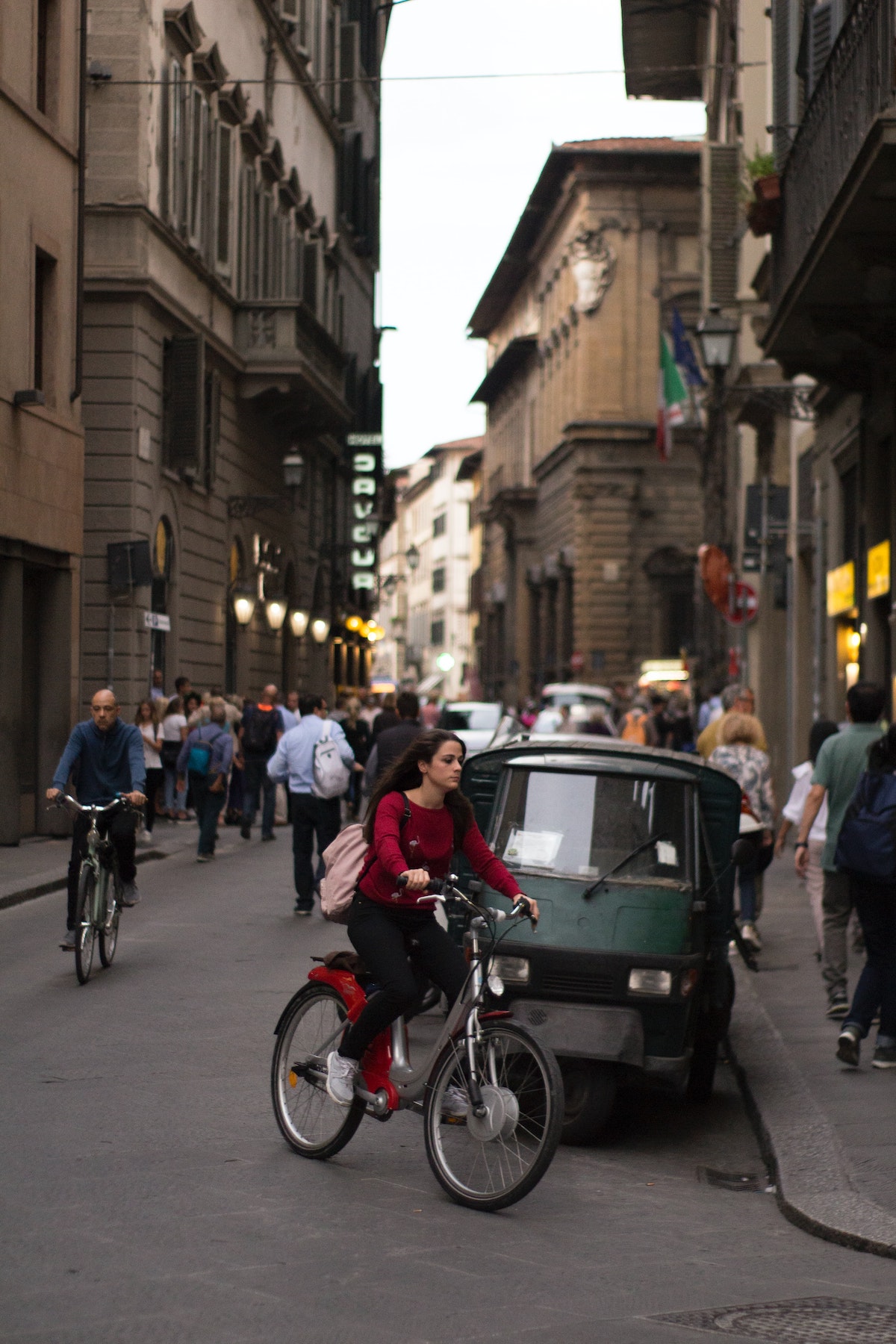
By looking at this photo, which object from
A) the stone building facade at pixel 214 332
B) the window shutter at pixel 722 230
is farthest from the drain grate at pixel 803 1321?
the window shutter at pixel 722 230

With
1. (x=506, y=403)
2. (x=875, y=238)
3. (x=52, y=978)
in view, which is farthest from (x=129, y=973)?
(x=506, y=403)

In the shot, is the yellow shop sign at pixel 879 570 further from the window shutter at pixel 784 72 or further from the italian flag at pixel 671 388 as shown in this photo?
the italian flag at pixel 671 388

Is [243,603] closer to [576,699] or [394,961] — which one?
[576,699]

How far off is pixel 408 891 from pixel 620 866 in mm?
2013

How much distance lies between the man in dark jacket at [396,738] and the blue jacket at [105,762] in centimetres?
431

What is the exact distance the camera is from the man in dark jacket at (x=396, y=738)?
56.9 feet

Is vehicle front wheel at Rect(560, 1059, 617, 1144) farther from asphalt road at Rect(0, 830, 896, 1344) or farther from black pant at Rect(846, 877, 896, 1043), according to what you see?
black pant at Rect(846, 877, 896, 1043)

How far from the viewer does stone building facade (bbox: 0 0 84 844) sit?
67.8 ft

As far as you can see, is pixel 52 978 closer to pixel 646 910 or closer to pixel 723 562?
pixel 646 910

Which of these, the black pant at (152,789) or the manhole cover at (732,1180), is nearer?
the manhole cover at (732,1180)

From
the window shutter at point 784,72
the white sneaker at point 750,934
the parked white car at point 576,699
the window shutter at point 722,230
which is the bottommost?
the white sneaker at point 750,934

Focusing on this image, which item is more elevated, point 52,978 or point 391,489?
point 391,489

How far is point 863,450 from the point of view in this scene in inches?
795

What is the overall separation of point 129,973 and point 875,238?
730 centimetres
